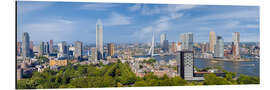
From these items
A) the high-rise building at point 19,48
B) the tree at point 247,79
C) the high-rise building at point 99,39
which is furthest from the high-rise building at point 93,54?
the tree at point 247,79

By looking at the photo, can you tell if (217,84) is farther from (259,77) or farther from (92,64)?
(92,64)

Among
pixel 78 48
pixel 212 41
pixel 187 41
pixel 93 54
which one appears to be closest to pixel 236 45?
pixel 212 41

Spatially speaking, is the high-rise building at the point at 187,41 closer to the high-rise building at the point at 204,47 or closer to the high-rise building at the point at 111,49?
the high-rise building at the point at 204,47

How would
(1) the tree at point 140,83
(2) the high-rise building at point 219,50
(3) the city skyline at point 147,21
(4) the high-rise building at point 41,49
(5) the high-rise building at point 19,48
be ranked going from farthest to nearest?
(2) the high-rise building at point 219,50
(1) the tree at point 140,83
(3) the city skyline at point 147,21
(4) the high-rise building at point 41,49
(5) the high-rise building at point 19,48

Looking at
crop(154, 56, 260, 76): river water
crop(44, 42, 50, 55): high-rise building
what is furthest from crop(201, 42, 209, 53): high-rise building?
crop(44, 42, 50, 55): high-rise building

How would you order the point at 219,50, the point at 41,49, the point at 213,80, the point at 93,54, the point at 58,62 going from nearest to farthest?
1. the point at 41,49
2. the point at 58,62
3. the point at 93,54
4. the point at 213,80
5. the point at 219,50

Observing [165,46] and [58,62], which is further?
[165,46]

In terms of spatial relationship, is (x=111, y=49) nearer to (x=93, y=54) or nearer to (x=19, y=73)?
(x=93, y=54)
